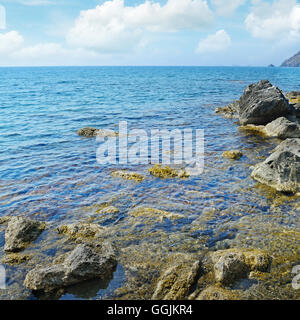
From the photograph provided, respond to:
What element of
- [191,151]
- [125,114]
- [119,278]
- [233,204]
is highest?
[125,114]

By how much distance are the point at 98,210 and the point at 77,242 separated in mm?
2408

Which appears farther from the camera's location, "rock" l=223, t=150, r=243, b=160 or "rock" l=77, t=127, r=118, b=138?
"rock" l=77, t=127, r=118, b=138

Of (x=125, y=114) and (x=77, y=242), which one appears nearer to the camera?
(x=77, y=242)

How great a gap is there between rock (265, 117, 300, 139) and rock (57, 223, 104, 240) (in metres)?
18.1

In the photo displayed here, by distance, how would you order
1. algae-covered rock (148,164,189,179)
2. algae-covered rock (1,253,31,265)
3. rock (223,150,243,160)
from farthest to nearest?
rock (223,150,243,160), algae-covered rock (148,164,189,179), algae-covered rock (1,253,31,265)

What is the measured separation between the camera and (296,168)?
1330cm

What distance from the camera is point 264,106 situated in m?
26.1

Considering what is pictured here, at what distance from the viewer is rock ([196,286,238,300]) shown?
714 centimetres

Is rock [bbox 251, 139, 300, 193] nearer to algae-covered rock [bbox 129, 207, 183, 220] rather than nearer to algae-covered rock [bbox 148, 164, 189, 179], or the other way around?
algae-covered rock [bbox 148, 164, 189, 179]

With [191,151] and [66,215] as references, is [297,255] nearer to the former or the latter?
[66,215]

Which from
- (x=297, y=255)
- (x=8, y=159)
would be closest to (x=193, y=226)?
(x=297, y=255)

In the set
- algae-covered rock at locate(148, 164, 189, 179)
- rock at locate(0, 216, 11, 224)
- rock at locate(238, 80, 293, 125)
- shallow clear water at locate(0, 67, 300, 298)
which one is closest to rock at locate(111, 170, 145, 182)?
shallow clear water at locate(0, 67, 300, 298)

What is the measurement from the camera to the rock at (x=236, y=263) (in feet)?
25.9

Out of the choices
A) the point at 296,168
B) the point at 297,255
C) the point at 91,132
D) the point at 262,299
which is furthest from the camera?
the point at 91,132
